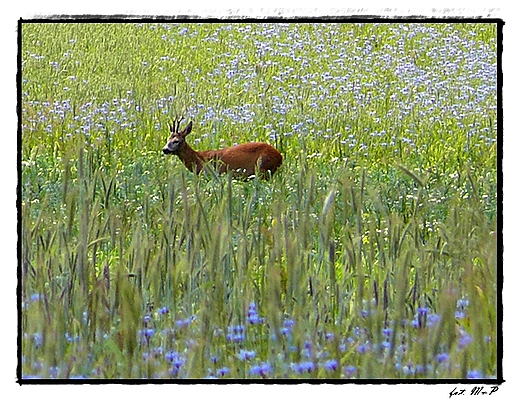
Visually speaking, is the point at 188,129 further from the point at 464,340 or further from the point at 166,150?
the point at 464,340

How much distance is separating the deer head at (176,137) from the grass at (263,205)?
1.6 inches

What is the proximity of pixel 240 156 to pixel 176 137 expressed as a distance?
339mm

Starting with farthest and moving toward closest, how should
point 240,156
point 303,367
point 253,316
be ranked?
point 240,156
point 253,316
point 303,367

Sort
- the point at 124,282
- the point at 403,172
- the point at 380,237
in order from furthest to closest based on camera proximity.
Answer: the point at 403,172 → the point at 380,237 → the point at 124,282

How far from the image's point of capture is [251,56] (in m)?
5.25

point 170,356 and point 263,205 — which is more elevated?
point 263,205

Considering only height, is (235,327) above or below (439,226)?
below

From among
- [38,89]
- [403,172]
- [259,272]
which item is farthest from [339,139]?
[38,89]

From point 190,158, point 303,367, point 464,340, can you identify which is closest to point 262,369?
point 303,367

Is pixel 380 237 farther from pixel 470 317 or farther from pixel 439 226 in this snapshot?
pixel 470 317

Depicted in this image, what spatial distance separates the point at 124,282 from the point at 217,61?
140 centimetres

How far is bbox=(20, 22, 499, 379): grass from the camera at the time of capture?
4281 mm

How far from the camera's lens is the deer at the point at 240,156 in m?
5.15

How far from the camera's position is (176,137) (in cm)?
518
